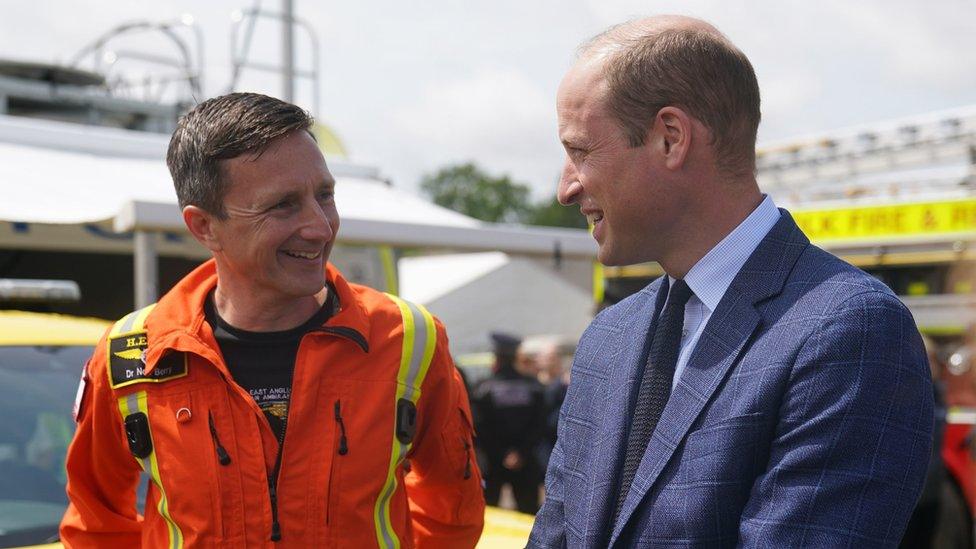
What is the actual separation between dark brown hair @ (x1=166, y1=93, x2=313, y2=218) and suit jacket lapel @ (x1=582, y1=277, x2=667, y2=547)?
0.79m

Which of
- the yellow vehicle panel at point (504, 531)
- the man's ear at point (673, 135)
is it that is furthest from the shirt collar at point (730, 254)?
the yellow vehicle panel at point (504, 531)

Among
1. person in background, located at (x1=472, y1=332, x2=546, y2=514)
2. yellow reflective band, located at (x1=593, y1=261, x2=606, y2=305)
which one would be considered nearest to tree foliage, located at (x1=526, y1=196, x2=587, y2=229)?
yellow reflective band, located at (x1=593, y1=261, x2=606, y2=305)

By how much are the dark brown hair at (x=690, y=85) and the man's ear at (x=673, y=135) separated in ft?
0.03

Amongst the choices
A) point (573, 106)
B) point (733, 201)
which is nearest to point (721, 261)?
point (733, 201)

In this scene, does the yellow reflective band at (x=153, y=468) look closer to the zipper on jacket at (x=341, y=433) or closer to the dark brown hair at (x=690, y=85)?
the zipper on jacket at (x=341, y=433)

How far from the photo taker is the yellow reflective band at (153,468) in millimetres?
2105

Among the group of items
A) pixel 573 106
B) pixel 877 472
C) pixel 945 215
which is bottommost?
pixel 945 215

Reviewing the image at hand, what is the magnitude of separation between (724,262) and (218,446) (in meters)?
0.99

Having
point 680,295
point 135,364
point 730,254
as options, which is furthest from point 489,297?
point 730,254

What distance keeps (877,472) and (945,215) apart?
29.3 feet

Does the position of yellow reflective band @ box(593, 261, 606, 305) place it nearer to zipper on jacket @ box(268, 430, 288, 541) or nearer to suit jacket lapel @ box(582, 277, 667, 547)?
zipper on jacket @ box(268, 430, 288, 541)

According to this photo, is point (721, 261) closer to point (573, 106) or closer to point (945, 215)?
point (573, 106)

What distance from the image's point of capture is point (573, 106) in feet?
5.56

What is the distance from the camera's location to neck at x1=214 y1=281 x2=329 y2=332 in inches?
88.9
